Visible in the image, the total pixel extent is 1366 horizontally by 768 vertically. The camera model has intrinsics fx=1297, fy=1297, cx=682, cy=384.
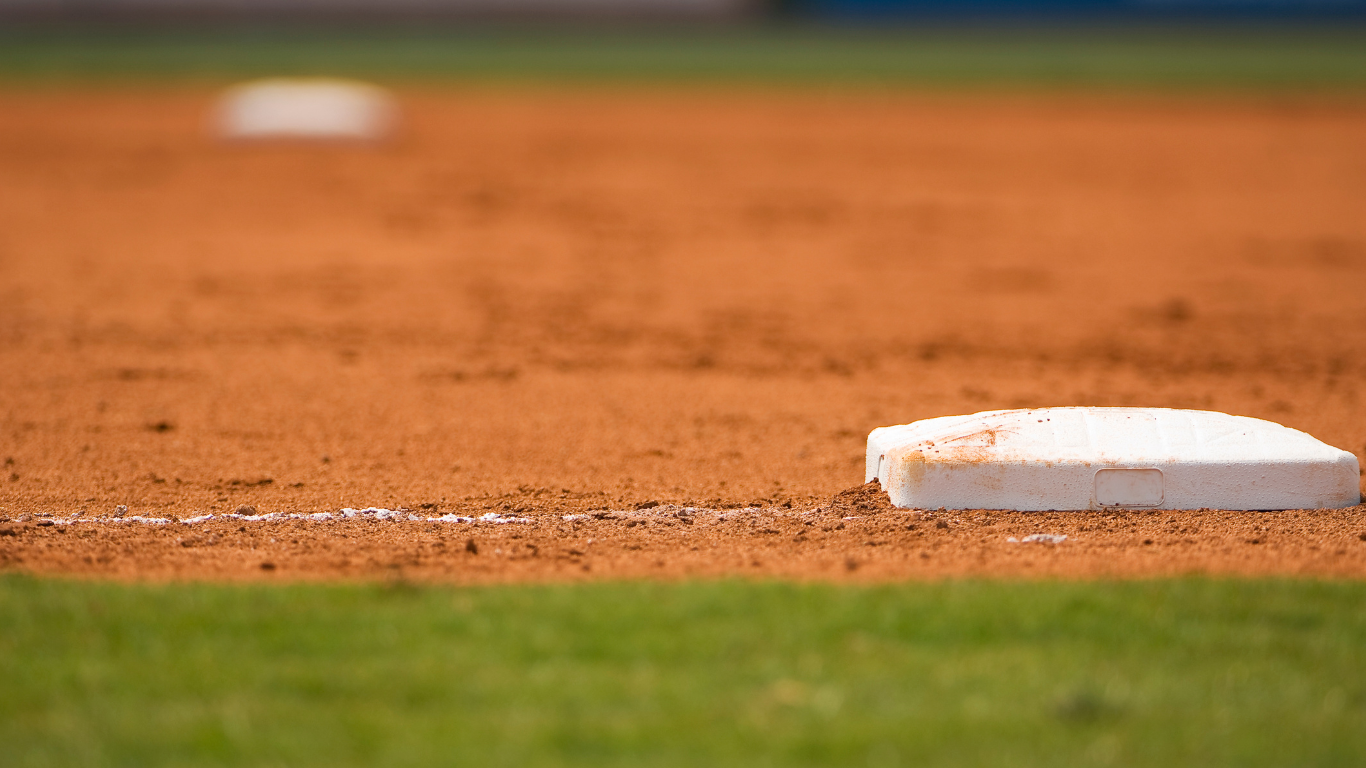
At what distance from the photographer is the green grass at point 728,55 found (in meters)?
25.2

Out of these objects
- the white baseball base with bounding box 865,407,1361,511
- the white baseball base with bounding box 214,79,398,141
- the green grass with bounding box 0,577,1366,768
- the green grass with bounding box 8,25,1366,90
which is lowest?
the green grass with bounding box 0,577,1366,768

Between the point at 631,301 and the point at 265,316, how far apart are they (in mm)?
2231

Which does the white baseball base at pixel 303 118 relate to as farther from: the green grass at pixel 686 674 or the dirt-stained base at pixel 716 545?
the green grass at pixel 686 674

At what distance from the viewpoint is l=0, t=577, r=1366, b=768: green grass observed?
2586mm

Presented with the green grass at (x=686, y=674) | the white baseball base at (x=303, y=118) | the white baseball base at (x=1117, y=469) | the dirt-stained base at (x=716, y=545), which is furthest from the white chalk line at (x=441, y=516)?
the white baseball base at (x=303, y=118)

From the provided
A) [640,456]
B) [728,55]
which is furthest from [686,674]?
[728,55]

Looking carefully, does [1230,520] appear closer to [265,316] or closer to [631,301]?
[631,301]

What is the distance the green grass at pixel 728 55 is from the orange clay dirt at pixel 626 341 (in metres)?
9.88

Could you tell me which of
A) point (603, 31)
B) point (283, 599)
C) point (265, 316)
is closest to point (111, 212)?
point (265, 316)

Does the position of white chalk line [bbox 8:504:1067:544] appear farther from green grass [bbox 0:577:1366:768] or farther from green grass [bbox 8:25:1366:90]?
green grass [bbox 8:25:1366:90]

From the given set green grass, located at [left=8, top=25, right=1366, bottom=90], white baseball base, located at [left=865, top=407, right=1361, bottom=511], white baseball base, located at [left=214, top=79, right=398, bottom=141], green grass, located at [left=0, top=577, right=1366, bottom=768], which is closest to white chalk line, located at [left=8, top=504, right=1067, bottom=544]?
white baseball base, located at [left=865, top=407, right=1361, bottom=511]

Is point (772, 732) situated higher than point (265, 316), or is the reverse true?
point (265, 316)

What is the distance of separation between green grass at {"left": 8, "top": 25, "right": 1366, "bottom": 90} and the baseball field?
1085 cm

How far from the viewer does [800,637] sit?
3105 millimetres
